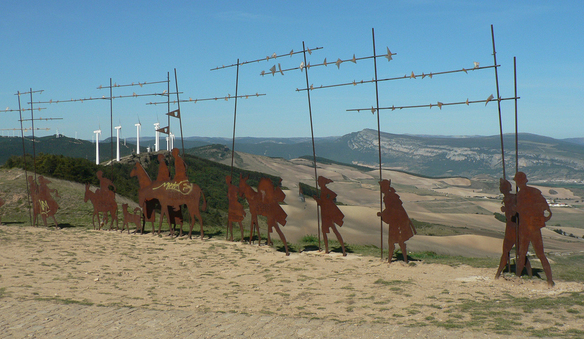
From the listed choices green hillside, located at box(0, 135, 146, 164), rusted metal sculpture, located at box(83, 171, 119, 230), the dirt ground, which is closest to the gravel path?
the dirt ground

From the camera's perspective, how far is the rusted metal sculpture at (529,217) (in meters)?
11.5

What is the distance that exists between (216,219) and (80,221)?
700 centimetres

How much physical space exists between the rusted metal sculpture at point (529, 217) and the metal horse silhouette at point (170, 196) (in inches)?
414

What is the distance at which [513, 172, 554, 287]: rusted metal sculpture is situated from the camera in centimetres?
1146

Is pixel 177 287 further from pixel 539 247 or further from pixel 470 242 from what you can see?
pixel 470 242

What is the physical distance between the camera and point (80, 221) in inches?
878

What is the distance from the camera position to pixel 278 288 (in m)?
11.6

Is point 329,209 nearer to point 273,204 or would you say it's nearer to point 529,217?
point 273,204

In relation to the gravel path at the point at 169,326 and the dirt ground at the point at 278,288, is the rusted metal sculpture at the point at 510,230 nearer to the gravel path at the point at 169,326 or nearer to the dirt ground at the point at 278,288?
the dirt ground at the point at 278,288

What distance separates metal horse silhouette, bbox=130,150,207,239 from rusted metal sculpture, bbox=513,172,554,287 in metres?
10.5

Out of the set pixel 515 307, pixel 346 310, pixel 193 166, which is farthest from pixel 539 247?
pixel 193 166

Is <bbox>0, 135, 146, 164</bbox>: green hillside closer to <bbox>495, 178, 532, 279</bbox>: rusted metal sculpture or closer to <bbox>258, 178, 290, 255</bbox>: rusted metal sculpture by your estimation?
<bbox>258, 178, 290, 255</bbox>: rusted metal sculpture

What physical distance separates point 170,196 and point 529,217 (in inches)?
482

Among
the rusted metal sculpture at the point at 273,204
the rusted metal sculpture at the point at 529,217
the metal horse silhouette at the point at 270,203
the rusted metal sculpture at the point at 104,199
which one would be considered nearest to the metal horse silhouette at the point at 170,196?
the rusted metal sculpture at the point at 104,199
